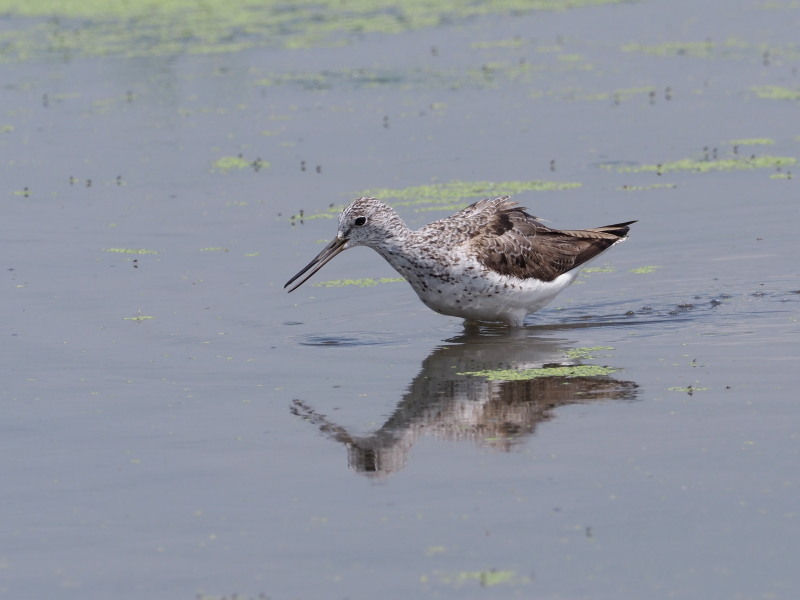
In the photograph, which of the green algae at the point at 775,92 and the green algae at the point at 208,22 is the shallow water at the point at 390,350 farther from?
the green algae at the point at 208,22

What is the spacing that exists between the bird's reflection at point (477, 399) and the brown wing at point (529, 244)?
2.67 ft

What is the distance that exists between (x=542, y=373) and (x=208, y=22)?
21036mm

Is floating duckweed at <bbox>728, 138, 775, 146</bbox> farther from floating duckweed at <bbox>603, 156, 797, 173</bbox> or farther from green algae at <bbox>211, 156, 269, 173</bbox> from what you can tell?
green algae at <bbox>211, 156, 269, 173</bbox>

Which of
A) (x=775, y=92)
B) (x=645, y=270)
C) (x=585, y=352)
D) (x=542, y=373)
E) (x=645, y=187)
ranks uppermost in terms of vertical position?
(x=775, y=92)

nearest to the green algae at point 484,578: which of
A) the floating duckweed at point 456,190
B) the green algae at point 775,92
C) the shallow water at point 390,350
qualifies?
the shallow water at point 390,350

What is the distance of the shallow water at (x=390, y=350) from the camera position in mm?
6945

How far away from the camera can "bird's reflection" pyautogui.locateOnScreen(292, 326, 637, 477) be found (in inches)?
339

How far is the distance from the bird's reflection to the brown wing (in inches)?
32.1

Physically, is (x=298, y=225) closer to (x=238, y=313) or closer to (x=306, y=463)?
(x=238, y=313)

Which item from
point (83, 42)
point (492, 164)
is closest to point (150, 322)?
point (492, 164)

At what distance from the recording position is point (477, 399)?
379 inches

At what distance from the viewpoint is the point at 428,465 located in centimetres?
816

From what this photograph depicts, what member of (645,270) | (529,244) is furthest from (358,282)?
(645,270)

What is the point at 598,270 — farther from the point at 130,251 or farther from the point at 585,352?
the point at 130,251
